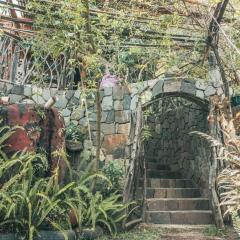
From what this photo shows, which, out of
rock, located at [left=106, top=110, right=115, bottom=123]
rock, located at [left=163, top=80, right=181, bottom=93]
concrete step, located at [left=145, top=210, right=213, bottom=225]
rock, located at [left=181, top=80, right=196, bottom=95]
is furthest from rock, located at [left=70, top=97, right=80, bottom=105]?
concrete step, located at [left=145, top=210, right=213, bottom=225]

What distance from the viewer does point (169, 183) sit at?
29.6ft

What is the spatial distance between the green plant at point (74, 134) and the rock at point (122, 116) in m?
0.76

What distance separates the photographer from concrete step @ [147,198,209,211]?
25.9ft

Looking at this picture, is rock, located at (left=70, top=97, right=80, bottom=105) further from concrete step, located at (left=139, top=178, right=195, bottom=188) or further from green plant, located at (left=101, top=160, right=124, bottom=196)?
concrete step, located at (left=139, top=178, right=195, bottom=188)

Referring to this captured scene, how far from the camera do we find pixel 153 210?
25.5ft

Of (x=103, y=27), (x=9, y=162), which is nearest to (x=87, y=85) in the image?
(x=103, y=27)

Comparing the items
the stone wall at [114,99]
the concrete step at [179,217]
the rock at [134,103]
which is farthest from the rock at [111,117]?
the concrete step at [179,217]

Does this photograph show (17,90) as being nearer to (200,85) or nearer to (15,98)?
(15,98)

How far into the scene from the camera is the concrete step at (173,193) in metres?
8.38

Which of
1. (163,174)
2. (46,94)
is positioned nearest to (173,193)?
(163,174)

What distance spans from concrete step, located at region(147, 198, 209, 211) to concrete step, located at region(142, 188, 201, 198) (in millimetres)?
393

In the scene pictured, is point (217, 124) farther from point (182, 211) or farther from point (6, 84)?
point (6, 84)

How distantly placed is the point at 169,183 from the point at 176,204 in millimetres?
1093

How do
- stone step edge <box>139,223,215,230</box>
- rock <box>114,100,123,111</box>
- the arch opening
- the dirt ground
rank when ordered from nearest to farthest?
the dirt ground < stone step edge <box>139,223,215,230</box> < rock <box>114,100,123,111</box> < the arch opening
